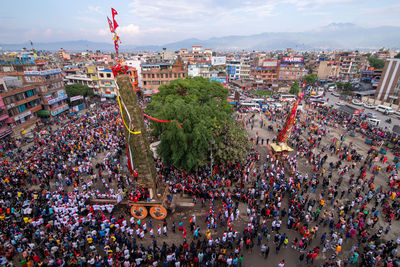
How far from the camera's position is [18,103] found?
1240 inches

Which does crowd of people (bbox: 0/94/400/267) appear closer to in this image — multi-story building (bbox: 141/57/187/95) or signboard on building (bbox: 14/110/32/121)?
signboard on building (bbox: 14/110/32/121)

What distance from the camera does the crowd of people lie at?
1255cm

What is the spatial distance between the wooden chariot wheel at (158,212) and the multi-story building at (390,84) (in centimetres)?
5713

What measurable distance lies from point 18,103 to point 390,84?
73487 millimetres

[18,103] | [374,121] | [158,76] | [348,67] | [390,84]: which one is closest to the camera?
[18,103]

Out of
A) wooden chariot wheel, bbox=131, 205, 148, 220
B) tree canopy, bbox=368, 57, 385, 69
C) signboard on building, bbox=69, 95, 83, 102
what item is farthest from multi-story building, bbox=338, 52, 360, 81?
wooden chariot wheel, bbox=131, 205, 148, 220

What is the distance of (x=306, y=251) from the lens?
13234mm

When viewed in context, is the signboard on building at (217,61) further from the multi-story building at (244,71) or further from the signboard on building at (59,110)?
the signboard on building at (59,110)

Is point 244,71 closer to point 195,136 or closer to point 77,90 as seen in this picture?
point 77,90

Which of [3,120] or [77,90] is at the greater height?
[77,90]

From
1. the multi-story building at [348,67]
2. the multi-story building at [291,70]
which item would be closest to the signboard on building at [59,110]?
the multi-story building at [291,70]

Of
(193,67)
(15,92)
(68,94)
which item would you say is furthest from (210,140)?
(193,67)

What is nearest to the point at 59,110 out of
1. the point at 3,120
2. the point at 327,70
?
the point at 3,120

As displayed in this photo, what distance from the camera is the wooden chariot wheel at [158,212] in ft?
49.8
